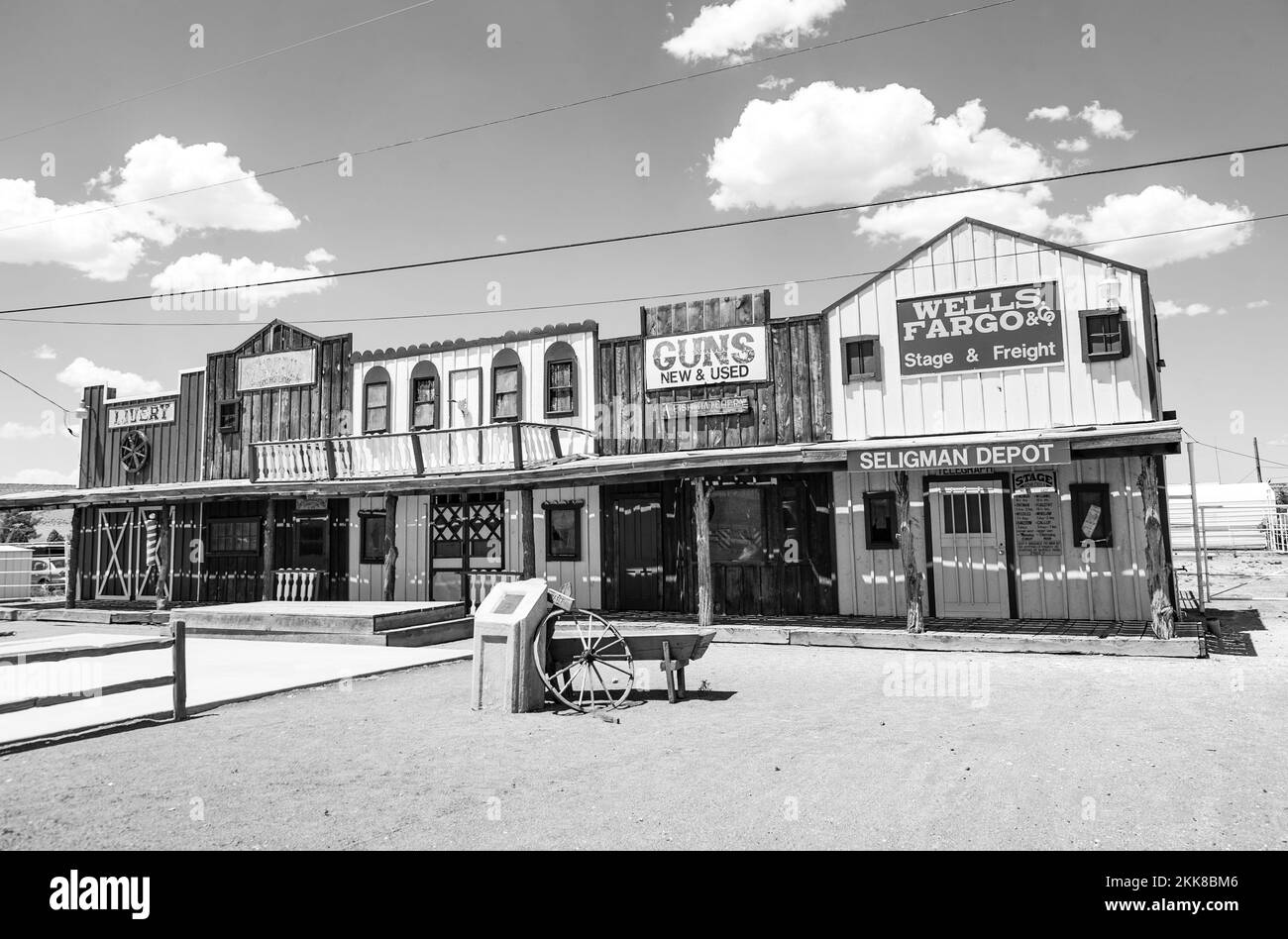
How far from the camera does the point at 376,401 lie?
1950 cm

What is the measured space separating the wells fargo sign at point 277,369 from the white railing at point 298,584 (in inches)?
182

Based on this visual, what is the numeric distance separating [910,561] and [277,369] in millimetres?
15949

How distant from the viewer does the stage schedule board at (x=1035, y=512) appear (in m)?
13.2

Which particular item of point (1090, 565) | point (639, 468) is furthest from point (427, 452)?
point (1090, 565)

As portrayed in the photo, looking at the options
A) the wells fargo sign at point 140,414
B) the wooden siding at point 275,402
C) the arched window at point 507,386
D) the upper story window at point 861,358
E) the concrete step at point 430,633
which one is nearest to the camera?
the concrete step at point 430,633

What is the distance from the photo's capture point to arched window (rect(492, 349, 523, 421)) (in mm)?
18078

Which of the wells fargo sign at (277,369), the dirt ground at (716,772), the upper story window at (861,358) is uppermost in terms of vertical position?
the wells fargo sign at (277,369)

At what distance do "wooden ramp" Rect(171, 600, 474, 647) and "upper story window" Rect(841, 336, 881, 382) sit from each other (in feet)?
27.5

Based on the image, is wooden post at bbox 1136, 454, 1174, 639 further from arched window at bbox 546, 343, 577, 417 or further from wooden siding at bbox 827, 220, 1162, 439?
arched window at bbox 546, 343, 577, 417

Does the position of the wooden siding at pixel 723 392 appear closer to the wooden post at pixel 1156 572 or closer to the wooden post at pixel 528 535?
the wooden post at pixel 528 535

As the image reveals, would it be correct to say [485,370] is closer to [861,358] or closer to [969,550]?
[861,358]

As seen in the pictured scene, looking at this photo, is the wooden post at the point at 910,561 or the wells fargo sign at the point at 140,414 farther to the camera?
the wells fargo sign at the point at 140,414

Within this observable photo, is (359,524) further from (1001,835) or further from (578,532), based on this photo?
(1001,835)

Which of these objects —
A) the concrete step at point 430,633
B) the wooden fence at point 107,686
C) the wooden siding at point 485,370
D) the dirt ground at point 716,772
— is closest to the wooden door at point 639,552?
the wooden siding at point 485,370
